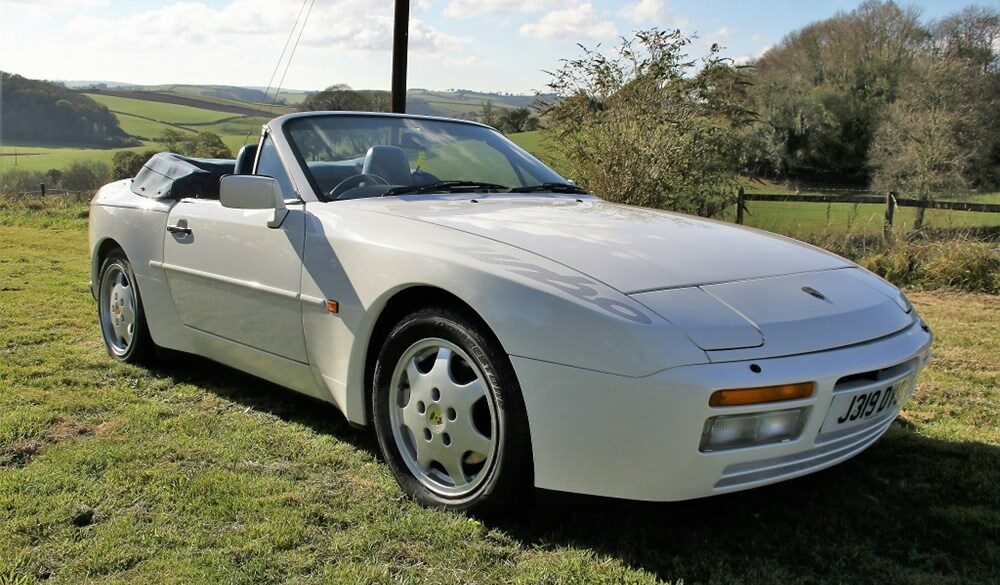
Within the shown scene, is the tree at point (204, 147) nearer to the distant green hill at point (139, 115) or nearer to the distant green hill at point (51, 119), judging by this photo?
the distant green hill at point (139, 115)

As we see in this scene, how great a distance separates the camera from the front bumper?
2.16 meters

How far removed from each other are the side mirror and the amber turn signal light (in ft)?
6.49

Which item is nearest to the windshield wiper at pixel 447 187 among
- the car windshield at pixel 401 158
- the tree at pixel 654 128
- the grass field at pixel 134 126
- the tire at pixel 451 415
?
the car windshield at pixel 401 158

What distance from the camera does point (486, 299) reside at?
2.47m

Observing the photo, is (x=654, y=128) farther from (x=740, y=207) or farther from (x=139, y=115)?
(x=139, y=115)

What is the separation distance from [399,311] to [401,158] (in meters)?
1.14

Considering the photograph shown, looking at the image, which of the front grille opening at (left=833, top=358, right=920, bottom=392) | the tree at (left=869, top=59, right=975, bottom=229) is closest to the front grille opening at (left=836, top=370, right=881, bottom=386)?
the front grille opening at (left=833, top=358, right=920, bottom=392)

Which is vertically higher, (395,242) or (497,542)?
(395,242)

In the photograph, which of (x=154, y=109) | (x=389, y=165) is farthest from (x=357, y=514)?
(x=154, y=109)

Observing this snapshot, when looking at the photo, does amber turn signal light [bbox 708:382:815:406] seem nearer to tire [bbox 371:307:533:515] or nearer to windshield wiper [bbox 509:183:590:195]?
tire [bbox 371:307:533:515]

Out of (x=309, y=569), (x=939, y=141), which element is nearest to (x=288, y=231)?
(x=309, y=569)

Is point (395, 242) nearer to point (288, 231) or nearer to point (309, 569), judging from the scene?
point (288, 231)

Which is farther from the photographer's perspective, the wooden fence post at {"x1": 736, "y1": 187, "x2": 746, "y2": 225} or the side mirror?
the wooden fence post at {"x1": 736, "y1": 187, "x2": 746, "y2": 225}

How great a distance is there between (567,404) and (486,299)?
0.42 metres
